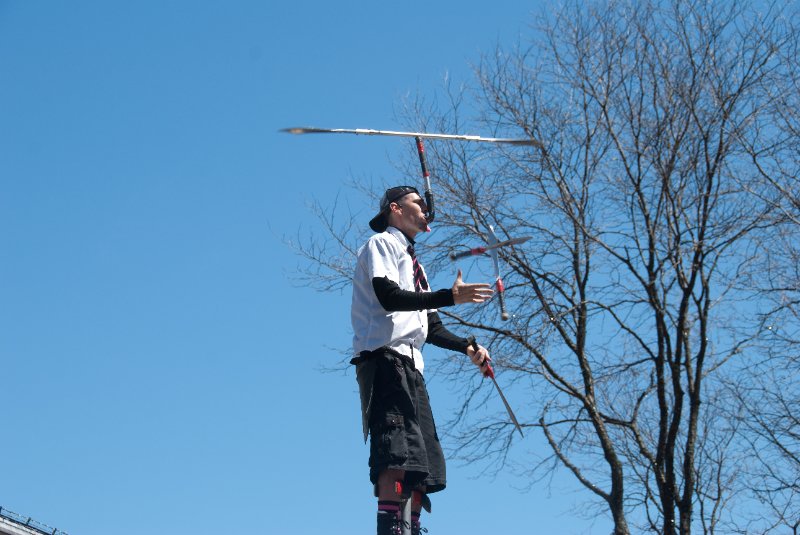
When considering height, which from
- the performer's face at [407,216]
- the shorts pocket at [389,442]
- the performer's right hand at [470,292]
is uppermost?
the performer's face at [407,216]

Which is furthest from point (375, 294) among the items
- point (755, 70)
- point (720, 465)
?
point (720, 465)

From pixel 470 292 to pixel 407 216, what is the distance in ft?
2.33

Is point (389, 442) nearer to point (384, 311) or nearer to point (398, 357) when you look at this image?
point (398, 357)

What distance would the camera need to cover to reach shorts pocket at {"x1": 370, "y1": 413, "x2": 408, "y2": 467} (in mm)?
4199

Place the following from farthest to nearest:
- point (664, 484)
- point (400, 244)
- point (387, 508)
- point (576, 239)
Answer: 1. point (576, 239)
2. point (664, 484)
3. point (400, 244)
4. point (387, 508)

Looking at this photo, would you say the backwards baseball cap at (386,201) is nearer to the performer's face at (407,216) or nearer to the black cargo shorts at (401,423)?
the performer's face at (407,216)

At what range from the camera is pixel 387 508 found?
4242mm

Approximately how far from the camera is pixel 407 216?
4.81 meters

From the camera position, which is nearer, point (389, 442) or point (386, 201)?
point (389, 442)

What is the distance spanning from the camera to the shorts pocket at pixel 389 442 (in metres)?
4.20

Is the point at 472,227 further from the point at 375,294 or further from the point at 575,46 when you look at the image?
the point at 375,294

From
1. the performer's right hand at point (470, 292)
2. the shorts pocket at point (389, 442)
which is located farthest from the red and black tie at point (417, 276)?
the shorts pocket at point (389, 442)

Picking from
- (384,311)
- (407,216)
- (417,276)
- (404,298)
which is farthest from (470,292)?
(407,216)

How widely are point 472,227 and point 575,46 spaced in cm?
191
